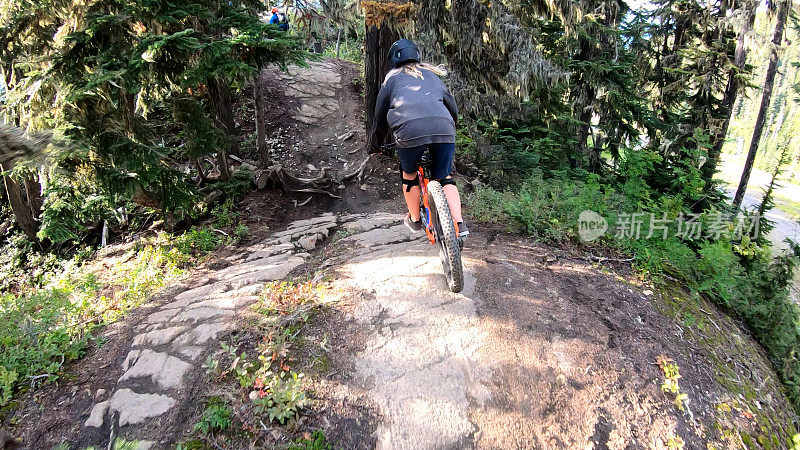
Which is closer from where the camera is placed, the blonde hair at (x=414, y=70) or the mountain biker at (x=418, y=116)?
the mountain biker at (x=418, y=116)

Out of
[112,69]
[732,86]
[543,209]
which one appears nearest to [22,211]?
[112,69]

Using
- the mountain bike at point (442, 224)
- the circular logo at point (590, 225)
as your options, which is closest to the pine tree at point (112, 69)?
the mountain bike at point (442, 224)

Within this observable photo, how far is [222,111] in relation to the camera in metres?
8.66

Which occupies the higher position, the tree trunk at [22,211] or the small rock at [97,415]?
the small rock at [97,415]

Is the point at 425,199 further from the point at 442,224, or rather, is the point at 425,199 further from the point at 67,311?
the point at 67,311

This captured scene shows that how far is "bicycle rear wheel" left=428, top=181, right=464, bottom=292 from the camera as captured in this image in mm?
3680

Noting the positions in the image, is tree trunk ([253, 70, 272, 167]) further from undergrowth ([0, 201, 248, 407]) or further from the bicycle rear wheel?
the bicycle rear wheel

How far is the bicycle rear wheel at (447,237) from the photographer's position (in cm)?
368

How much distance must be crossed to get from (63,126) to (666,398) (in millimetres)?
7538

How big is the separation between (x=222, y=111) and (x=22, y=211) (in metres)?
5.02

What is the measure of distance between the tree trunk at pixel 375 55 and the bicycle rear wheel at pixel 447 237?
422cm

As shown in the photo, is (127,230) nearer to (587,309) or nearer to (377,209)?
(377,209)

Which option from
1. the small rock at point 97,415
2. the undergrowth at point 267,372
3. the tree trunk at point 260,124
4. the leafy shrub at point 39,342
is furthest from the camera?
the tree trunk at point 260,124

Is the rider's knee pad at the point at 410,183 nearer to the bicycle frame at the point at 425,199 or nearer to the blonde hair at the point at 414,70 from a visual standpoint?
the bicycle frame at the point at 425,199
